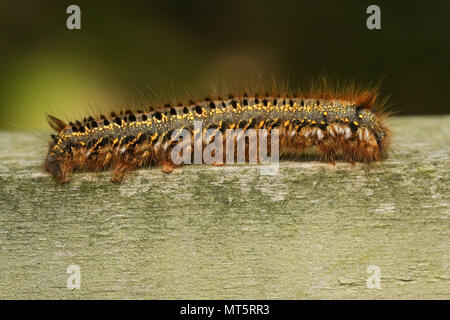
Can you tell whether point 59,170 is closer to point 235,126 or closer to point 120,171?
point 120,171

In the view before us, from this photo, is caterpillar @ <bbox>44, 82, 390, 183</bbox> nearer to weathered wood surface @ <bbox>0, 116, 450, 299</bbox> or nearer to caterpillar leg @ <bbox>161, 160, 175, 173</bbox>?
caterpillar leg @ <bbox>161, 160, 175, 173</bbox>

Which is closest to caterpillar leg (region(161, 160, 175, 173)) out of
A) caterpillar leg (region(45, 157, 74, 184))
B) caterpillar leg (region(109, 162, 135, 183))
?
caterpillar leg (region(109, 162, 135, 183))

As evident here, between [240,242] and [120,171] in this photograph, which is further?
[120,171]

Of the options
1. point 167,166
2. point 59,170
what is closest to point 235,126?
point 167,166

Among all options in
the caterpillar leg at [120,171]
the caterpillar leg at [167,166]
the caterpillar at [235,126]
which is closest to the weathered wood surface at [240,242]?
the caterpillar leg at [120,171]

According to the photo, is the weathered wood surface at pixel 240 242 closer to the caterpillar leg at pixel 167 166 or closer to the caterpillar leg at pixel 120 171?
the caterpillar leg at pixel 120 171
